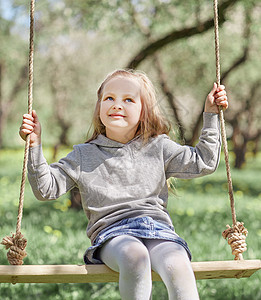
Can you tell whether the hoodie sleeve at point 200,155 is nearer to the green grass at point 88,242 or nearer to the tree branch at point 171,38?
the green grass at point 88,242

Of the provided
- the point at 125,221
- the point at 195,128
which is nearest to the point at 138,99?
the point at 125,221

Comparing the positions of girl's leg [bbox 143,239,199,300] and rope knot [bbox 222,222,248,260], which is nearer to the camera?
girl's leg [bbox 143,239,199,300]

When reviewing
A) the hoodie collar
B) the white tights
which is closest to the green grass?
the hoodie collar

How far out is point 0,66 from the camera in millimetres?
19734

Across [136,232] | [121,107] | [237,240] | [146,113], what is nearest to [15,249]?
[136,232]

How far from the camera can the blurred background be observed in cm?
424

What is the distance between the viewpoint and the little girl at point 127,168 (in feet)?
8.20

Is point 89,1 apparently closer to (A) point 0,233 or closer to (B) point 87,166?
(A) point 0,233

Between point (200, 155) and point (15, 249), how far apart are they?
3.49 feet

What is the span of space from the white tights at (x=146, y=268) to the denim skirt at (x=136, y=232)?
77 mm

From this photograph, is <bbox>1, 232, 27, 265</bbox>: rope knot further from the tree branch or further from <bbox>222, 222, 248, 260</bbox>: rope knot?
the tree branch

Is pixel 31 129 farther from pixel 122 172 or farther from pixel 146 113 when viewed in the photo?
pixel 146 113

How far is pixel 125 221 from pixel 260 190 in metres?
9.05

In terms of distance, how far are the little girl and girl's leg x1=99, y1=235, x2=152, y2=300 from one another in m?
0.01
